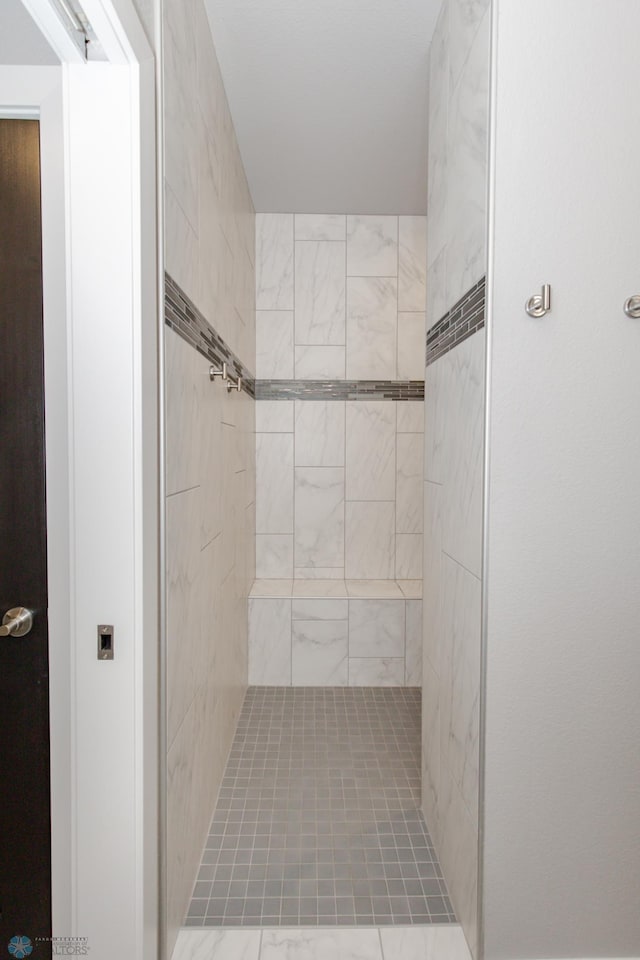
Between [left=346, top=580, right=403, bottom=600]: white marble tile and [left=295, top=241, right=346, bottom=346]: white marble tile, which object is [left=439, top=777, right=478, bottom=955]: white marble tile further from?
[left=295, top=241, right=346, bottom=346]: white marble tile

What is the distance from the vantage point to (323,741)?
99.0 inches

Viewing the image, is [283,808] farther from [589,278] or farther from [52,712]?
[589,278]

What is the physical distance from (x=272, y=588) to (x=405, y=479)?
105cm

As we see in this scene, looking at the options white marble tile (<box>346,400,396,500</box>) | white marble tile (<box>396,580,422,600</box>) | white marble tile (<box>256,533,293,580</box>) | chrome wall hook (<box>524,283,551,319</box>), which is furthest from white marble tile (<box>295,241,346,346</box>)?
chrome wall hook (<box>524,283,551,319</box>)

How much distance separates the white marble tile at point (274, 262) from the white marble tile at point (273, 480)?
2.68 feet

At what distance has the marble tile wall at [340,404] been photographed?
3574 millimetres

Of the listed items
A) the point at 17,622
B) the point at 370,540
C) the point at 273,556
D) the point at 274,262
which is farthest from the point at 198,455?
the point at 274,262

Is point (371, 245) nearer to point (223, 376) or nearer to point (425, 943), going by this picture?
point (223, 376)

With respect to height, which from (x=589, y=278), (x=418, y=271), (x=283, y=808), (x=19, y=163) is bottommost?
(x=283, y=808)

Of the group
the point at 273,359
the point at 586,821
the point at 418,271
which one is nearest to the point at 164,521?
the point at 586,821

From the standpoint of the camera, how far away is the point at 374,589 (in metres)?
3.37

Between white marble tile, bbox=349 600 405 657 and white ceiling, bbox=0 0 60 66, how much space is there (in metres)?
2.57

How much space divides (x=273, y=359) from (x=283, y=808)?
2.44 m

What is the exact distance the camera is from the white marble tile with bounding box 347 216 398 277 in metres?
3.57
